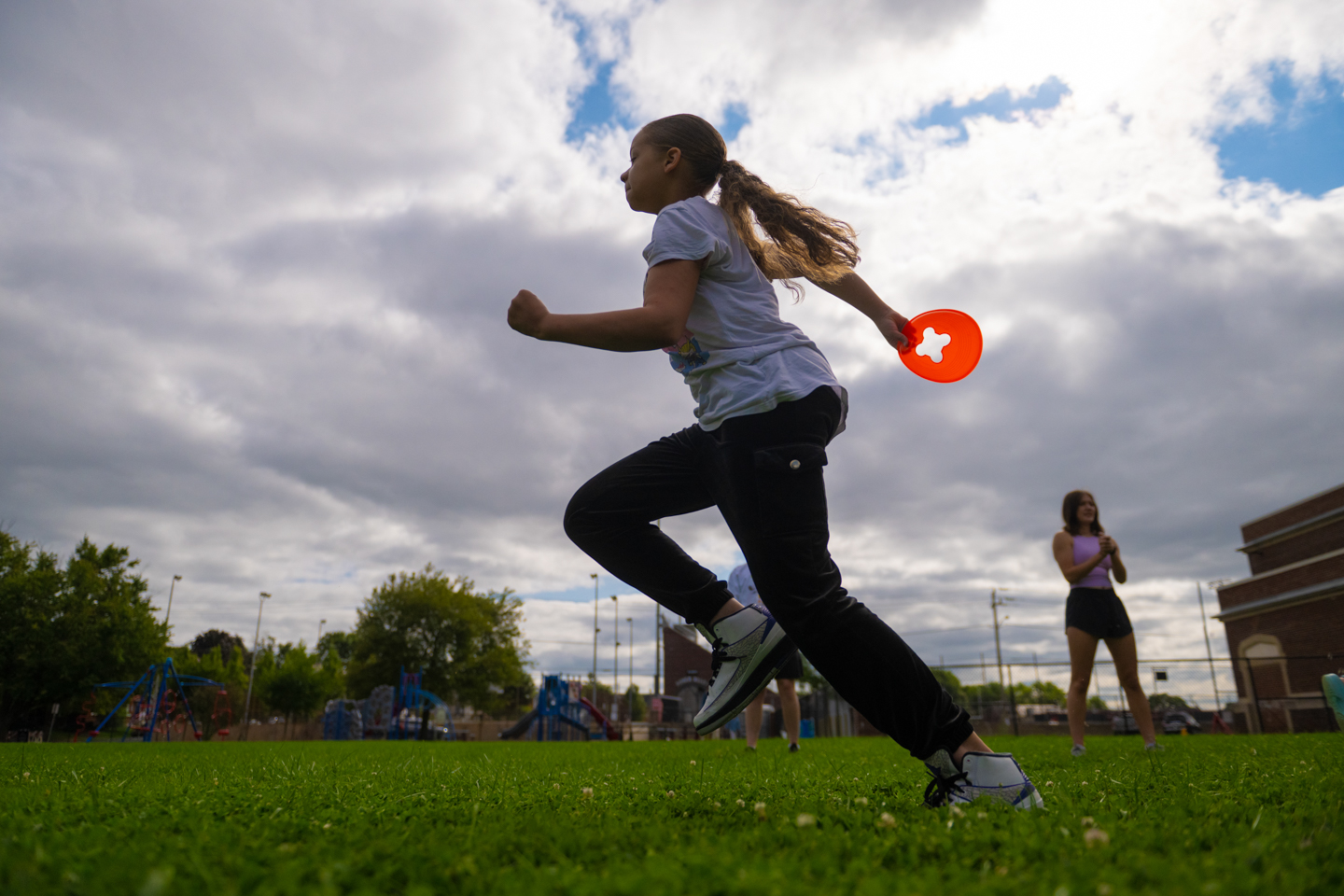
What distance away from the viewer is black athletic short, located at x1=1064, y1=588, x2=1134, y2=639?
6535 mm

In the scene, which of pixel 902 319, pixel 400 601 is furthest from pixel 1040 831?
pixel 400 601

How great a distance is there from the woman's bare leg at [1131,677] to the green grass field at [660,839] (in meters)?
3.72

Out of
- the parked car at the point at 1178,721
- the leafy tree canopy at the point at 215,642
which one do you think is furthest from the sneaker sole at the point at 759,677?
the leafy tree canopy at the point at 215,642

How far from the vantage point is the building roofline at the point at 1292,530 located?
30891mm

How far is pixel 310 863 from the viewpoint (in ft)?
4.90

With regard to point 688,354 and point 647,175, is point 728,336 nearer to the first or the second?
point 688,354

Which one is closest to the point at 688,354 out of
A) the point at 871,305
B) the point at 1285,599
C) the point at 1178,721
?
the point at 871,305

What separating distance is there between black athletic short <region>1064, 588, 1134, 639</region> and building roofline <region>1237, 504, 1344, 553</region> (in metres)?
33.0

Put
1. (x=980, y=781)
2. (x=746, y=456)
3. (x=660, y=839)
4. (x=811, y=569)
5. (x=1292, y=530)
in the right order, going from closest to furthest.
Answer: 1. (x=660, y=839)
2. (x=980, y=781)
3. (x=811, y=569)
4. (x=746, y=456)
5. (x=1292, y=530)

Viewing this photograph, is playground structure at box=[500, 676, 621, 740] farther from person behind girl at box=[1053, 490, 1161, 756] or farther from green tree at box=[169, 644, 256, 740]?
person behind girl at box=[1053, 490, 1161, 756]

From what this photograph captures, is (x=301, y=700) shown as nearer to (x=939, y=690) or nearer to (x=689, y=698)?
(x=689, y=698)

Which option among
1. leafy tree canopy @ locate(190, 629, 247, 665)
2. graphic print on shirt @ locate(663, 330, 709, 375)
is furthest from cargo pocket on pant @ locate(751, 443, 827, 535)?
leafy tree canopy @ locate(190, 629, 247, 665)

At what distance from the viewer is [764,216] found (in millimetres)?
3121

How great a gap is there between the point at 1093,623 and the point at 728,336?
17.8 feet
